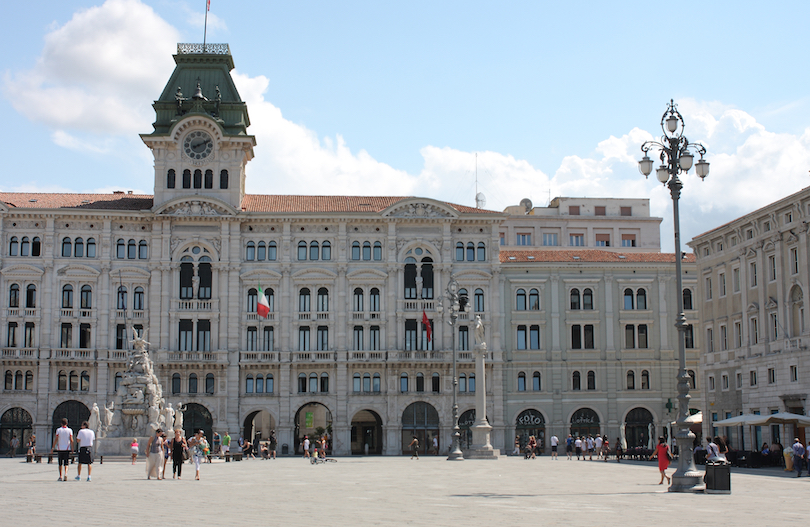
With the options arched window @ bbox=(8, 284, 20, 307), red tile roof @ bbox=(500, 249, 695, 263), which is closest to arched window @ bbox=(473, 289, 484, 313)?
red tile roof @ bbox=(500, 249, 695, 263)

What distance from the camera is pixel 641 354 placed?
68.7 meters

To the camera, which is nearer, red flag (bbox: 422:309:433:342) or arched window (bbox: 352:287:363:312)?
red flag (bbox: 422:309:433:342)

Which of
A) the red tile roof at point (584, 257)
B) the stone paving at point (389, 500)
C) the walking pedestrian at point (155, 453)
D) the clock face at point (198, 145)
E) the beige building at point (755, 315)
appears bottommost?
the stone paving at point (389, 500)

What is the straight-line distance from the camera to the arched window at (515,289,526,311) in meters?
68.8

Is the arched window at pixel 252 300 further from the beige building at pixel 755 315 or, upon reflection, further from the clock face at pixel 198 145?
the beige building at pixel 755 315

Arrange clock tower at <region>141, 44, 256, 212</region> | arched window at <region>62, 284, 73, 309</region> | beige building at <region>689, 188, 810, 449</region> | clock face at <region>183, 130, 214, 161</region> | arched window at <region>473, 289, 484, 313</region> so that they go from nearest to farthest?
beige building at <region>689, 188, 810, 449</region> → arched window at <region>62, 284, 73, 309</region> → clock tower at <region>141, 44, 256, 212</region> → clock face at <region>183, 130, 214, 161</region> → arched window at <region>473, 289, 484, 313</region>

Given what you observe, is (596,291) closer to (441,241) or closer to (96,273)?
(441,241)

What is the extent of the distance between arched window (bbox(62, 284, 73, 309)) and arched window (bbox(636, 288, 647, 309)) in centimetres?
3853

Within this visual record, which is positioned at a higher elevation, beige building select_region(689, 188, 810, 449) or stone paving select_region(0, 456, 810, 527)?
beige building select_region(689, 188, 810, 449)

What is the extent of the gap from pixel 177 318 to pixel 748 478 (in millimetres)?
41524

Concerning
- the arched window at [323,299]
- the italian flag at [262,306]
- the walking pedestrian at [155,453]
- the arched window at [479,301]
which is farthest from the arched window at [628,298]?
the walking pedestrian at [155,453]

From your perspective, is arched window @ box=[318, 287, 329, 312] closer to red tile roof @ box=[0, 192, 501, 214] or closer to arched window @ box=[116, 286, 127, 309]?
red tile roof @ box=[0, 192, 501, 214]

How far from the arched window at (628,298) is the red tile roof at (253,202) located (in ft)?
35.6

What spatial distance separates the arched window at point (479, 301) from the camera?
67.8 m
